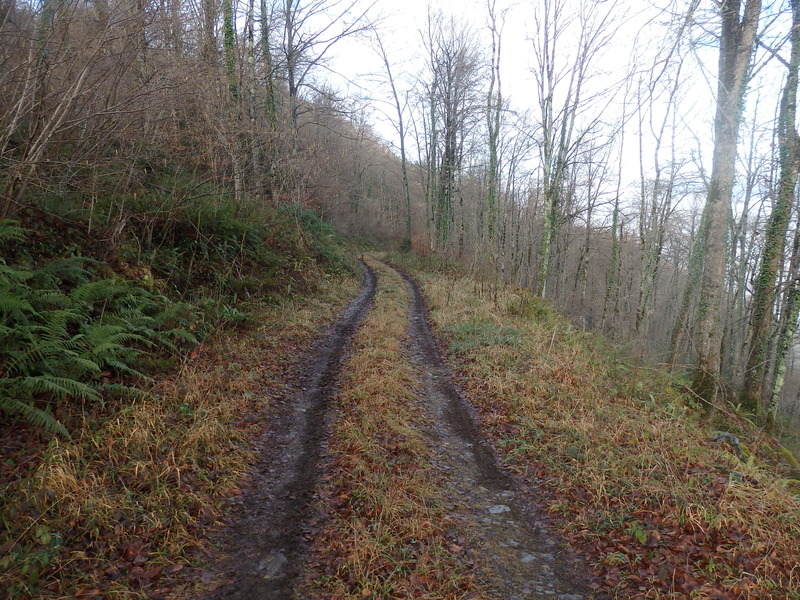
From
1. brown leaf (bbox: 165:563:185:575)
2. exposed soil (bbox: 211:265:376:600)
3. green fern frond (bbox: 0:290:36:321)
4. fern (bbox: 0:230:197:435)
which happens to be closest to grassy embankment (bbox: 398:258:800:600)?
exposed soil (bbox: 211:265:376:600)

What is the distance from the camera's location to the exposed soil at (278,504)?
3.29 metres

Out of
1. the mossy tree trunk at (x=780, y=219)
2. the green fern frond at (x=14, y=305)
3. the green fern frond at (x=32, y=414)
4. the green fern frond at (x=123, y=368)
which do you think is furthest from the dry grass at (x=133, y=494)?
the mossy tree trunk at (x=780, y=219)

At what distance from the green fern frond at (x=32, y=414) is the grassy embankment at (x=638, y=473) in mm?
5086

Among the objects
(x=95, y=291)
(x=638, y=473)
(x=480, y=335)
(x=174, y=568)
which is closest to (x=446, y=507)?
(x=638, y=473)

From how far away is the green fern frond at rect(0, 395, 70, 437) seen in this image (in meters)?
4.05

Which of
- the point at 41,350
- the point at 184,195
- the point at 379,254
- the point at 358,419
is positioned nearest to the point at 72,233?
the point at 184,195

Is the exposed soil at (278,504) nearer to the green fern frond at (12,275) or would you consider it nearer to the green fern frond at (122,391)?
the green fern frond at (122,391)

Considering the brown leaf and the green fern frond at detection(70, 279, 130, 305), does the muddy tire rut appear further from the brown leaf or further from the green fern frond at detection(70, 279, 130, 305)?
the green fern frond at detection(70, 279, 130, 305)

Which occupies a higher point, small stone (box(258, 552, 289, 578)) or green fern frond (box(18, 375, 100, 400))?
green fern frond (box(18, 375, 100, 400))

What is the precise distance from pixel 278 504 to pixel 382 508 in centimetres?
108

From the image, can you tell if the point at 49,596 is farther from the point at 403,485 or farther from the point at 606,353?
the point at 606,353

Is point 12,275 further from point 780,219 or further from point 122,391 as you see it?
point 780,219

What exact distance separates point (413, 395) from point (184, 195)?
6449 millimetres

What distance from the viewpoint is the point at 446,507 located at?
14.2 ft
